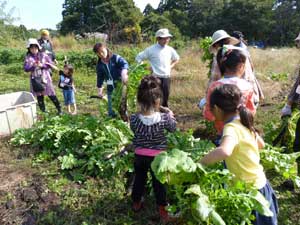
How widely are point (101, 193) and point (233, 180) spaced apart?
185 cm

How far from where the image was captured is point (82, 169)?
412cm

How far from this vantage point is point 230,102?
2.37 metres

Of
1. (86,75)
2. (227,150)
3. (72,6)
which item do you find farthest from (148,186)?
(72,6)

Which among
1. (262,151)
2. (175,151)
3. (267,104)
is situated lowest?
(267,104)

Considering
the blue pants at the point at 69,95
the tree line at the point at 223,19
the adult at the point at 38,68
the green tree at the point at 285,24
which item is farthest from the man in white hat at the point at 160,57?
the green tree at the point at 285,24

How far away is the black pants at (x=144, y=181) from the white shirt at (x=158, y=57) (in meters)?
3.20

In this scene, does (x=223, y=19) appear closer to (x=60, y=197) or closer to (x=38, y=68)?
(x=38, y=68)

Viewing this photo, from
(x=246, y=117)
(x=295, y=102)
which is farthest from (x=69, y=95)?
(x=246, y=117)

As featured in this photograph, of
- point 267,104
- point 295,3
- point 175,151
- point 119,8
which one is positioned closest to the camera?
point 175,151

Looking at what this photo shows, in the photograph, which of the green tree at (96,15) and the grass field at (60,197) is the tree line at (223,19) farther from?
the grass field at (60,197)

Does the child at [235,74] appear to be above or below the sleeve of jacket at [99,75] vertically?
above

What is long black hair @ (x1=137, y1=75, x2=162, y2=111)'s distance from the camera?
3000mm

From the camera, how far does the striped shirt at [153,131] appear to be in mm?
3068

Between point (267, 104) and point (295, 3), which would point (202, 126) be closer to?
point (267, 104)
